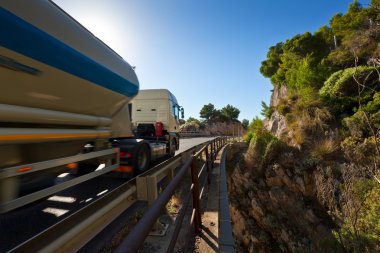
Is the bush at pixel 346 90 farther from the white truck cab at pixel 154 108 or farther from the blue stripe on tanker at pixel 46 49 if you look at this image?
the blue stripe on tanker at pixel 46 49

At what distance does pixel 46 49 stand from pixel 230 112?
193 ft

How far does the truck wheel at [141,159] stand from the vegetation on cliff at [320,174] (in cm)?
621

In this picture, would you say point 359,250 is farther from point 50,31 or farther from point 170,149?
point 50,31

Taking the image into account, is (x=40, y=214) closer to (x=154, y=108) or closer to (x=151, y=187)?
(x=151, y=187)

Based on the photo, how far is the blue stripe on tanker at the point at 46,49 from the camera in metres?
2.17

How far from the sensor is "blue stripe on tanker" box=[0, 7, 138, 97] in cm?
217

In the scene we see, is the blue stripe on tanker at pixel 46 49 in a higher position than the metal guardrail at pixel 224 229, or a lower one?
higher

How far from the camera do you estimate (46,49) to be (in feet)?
8.64

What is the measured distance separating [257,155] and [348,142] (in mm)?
5091

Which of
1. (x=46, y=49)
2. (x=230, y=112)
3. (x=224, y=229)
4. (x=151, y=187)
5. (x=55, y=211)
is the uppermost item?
(x=230, y=112)

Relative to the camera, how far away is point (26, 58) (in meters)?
2.43

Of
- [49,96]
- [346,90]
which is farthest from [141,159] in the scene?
[346,90]

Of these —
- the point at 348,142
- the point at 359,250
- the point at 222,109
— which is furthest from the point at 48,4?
the point at 222,109

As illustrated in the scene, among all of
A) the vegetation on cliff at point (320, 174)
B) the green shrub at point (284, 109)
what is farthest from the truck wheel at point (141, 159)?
the green shrub at point (284, 109)
